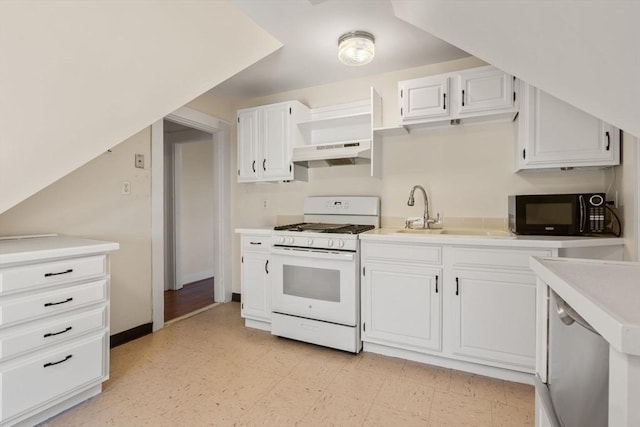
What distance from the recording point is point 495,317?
77.6 inches

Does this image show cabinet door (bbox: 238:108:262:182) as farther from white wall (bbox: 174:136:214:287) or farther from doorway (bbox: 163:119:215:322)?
white wall (bbox: 174:136:214:287)

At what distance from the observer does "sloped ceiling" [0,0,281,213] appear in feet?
3.74

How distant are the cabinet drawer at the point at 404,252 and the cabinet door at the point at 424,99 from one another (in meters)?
1.02

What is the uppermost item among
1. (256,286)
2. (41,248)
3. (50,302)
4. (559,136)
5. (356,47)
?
(356,47)

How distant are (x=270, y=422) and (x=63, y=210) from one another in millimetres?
1969

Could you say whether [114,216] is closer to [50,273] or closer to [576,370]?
[50,273]

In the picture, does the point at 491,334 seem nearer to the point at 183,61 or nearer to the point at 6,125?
the point at 183,61

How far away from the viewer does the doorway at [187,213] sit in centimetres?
416

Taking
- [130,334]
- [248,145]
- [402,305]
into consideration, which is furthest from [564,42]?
[130,334]

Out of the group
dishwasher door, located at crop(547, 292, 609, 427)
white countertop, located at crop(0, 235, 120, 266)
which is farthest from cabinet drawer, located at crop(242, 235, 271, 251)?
dishwasher door, located at crop(547, 292, 609, 427)

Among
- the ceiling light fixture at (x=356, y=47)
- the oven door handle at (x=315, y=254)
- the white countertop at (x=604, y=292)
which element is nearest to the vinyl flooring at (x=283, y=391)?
the oven door handle at (x=315, y=254)

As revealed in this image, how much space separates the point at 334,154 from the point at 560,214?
167 cm

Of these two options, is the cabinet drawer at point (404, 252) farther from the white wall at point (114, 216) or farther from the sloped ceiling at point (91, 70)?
the white wall at point (114, 216)

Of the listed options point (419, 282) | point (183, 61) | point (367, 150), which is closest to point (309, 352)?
point (419, 282)
